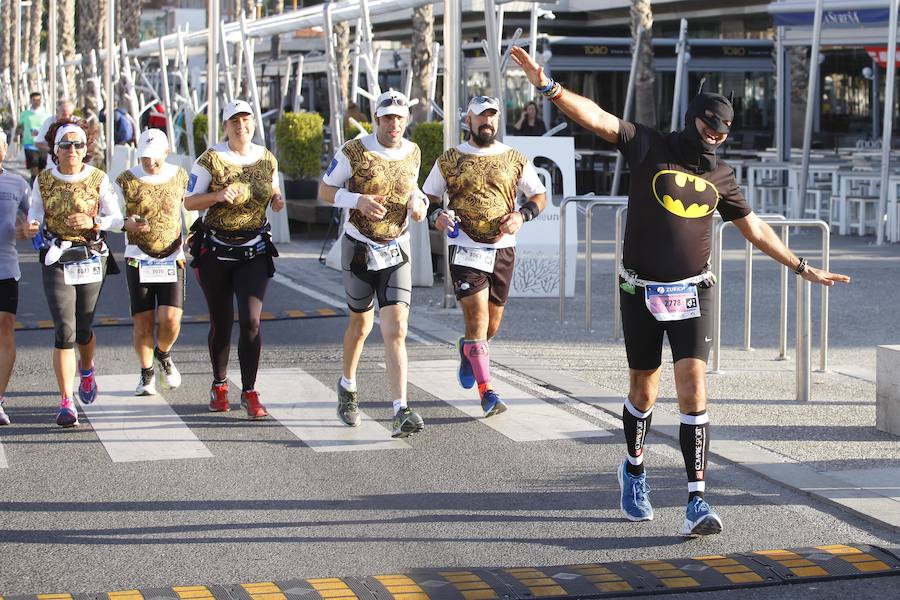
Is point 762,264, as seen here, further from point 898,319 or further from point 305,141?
point 305,141

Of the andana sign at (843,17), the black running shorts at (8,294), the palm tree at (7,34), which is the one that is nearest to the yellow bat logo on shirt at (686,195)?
the black running shorts at (8,294)

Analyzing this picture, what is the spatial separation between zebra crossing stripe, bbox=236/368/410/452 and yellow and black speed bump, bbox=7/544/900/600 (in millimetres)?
2377

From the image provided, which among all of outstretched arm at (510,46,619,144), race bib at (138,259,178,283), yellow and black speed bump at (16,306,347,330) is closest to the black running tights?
race bib at (138,259,178,283)

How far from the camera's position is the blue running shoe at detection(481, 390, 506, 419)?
8.88 meters

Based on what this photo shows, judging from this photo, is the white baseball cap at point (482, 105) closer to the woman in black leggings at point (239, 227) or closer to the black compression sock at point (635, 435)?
the woman in black leggings at point (239, 227)

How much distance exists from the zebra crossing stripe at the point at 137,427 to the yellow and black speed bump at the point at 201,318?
2732 mm

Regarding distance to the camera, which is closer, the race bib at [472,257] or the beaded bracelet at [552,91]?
the beaded bracelet at [552,91]

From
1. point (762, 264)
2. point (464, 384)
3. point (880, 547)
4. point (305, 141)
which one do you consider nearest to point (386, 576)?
point (880, 547)

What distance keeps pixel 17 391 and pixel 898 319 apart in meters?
7.29

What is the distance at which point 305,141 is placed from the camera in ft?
76.3

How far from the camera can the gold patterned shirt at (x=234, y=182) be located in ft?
28.4

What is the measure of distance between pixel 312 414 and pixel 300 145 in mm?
14613

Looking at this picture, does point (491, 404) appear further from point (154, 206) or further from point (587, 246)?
point (587, 246)

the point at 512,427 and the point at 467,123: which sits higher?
the point at 467,123
